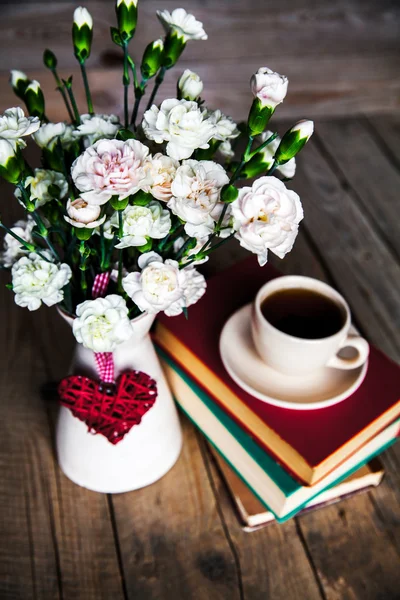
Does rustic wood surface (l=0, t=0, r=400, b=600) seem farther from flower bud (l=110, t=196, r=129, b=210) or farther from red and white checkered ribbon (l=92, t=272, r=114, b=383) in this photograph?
flower bud (l=110, t=196, r=129, b=210)

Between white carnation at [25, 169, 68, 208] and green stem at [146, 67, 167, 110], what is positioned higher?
green stem at [146, 67, 167, 110]

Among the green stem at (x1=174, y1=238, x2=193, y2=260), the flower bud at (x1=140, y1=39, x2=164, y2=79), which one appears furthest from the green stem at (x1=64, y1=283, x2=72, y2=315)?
the flower bud at (x1=140, y1=39, x2=164, y2=79)

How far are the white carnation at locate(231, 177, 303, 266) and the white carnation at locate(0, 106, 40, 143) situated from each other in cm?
16

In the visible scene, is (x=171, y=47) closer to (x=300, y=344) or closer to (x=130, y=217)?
(x=130, y=217)

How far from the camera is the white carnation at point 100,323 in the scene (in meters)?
0.50

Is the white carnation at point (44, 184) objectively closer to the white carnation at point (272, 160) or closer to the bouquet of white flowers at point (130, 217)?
the bouquet of white flowers at point (130, 217)

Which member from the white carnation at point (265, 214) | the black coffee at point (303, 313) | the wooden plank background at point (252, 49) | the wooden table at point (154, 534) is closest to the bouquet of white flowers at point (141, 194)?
the white carnation at point (265, 214)

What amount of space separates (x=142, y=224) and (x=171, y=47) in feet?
0.62

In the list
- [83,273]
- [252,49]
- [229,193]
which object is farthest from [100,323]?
[252,49]

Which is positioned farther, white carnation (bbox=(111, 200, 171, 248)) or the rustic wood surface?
the rustic wood surface

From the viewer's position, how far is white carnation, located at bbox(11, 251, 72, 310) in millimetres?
508

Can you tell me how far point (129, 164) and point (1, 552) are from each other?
1.44 ft

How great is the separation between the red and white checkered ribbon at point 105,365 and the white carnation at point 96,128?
203mm

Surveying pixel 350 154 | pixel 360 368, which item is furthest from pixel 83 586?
pixel 350 154
